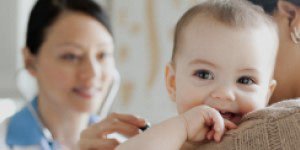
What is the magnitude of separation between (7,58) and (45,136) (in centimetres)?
82

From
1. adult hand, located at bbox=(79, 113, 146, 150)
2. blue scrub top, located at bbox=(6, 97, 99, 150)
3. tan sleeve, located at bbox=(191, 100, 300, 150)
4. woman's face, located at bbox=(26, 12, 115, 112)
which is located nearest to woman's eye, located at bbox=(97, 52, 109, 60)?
woman's face, located at bbox=(26, 12, 115, 112)

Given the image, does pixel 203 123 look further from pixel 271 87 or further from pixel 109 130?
pixel 109 130

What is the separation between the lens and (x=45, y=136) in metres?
1.55

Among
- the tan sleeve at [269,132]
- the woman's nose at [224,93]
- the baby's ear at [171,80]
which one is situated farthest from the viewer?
the baby's ear at [171,80]

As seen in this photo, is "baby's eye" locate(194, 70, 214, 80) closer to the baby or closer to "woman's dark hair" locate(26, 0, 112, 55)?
the baby

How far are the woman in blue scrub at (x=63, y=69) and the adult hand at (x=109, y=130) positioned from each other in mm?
583

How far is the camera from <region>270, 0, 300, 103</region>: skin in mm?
855

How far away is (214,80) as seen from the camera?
0.74 m

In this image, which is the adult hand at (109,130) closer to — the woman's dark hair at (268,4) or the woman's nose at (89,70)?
the woman's dark hair at (268,4)

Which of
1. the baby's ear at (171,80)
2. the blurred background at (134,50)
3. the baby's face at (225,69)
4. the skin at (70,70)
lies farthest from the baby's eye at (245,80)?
the blurred background at (134,50)

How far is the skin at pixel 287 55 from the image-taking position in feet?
2.81

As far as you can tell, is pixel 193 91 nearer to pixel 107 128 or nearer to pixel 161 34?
pixel 107 128

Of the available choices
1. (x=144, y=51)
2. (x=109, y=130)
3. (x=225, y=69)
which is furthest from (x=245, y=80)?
(x=144, y=51)

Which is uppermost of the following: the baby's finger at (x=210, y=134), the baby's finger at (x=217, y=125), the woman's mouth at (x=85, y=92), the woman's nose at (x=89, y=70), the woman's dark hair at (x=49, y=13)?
the baby's finger at (x=217, y=125)
